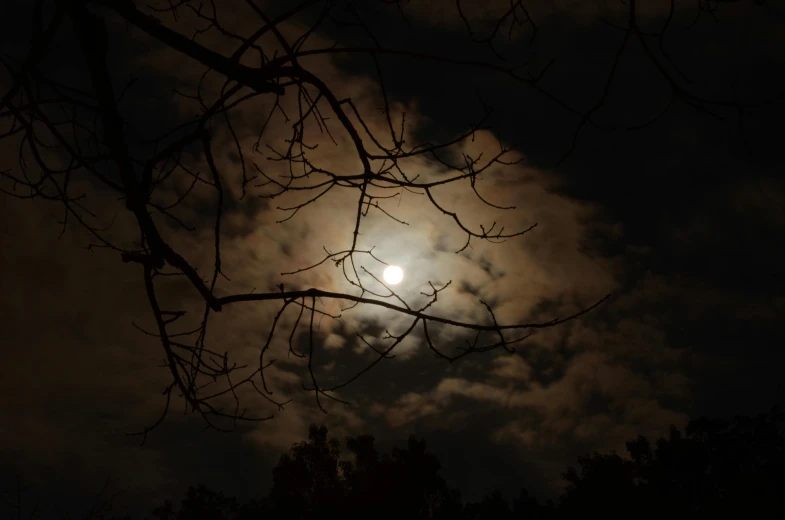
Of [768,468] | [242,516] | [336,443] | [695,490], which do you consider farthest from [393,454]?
[768,468]

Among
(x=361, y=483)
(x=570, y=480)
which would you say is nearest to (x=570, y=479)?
(x=570, y=480)

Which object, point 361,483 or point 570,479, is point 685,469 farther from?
point 361,483

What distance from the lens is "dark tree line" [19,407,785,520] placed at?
118ft

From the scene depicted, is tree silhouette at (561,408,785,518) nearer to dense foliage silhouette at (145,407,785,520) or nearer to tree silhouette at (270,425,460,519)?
dense foliage silhouette at (145,407,785,520)

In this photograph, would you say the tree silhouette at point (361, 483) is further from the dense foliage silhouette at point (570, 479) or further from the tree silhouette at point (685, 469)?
the tree silhouette at point (685, 469)

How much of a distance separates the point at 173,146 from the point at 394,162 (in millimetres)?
1027

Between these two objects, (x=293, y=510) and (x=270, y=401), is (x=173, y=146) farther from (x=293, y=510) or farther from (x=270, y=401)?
(x=293, y=510)

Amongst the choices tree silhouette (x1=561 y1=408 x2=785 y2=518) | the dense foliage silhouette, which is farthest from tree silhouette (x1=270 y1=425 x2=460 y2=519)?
tree silhouette (x1=561 y1=408 x2=785 y2=518)

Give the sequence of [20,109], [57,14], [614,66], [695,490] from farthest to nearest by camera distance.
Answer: [695,490]
[20,109]
[57,14]
[614,66]

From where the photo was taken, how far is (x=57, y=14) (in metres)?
2.84

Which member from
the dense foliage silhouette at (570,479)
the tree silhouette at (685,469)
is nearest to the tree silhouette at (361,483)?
the dense foliage silhouette at (570,479)

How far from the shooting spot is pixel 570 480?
42406 millimetres

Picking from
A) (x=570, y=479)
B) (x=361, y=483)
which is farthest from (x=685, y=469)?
(x=361, y=483)

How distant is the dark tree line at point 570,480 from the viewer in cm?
3584
